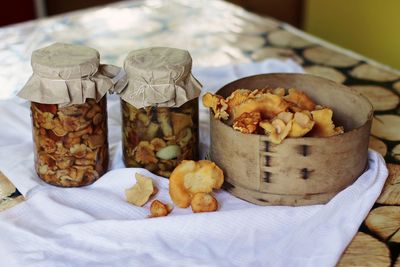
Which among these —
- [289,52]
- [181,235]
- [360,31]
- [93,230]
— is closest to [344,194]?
[181,235]

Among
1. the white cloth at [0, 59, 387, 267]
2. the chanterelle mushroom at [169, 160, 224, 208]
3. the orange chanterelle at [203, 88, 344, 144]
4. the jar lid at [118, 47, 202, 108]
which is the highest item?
the jar lid at [118, 47, 202, 108]

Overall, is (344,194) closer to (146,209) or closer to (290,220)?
(290,220)

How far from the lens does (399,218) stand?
87cm

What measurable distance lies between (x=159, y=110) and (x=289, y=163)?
0.64ft

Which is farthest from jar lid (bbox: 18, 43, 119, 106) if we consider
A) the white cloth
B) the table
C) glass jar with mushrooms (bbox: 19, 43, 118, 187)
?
the table

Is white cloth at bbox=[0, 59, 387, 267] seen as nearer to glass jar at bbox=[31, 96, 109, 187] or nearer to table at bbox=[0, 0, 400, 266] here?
glass jar at bbox=[31, 96, 109, 187]

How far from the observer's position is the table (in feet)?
4.05

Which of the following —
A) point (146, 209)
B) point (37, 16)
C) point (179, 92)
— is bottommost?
point (37, 16)

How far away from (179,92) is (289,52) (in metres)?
0.59

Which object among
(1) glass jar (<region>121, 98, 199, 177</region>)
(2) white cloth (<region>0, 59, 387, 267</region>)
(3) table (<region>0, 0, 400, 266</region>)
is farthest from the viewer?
(3) table (<region>0, 0, 400, 266</region>)

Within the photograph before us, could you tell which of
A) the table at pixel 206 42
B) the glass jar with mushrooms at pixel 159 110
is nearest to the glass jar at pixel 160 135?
Answer: the glass jar with mushrooms at pixel 159 110

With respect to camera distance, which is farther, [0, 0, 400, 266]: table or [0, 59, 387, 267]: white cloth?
[0, 0, 400, 266]: table

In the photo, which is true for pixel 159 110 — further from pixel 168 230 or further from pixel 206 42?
pixel 206 42

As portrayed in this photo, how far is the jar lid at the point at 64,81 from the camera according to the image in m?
0.86
